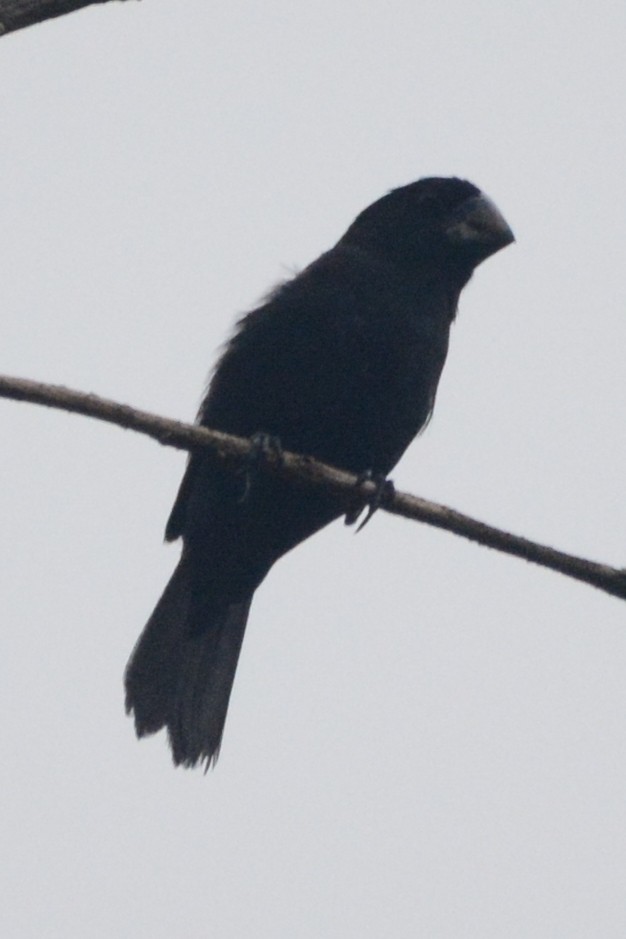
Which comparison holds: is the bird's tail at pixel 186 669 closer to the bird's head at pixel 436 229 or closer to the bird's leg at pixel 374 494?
the bird's leg at pixel 374 494

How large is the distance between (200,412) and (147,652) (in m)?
0.83

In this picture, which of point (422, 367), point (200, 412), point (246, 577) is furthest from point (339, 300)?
point (246, 577)

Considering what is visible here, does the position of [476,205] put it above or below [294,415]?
above

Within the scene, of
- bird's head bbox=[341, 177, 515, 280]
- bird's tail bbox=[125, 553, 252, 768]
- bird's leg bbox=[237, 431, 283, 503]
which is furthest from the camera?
bird's head bbox=[341, 177, 515, 280]

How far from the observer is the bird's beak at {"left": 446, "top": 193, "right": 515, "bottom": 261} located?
476 centimetres

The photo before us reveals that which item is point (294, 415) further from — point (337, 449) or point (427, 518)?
point (427, 518)

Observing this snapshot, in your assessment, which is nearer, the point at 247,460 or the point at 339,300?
the point at 247,460

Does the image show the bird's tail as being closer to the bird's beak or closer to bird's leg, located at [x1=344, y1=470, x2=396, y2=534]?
bird's leg, located at [x1=344, y1=470, x2=396, y2=534]

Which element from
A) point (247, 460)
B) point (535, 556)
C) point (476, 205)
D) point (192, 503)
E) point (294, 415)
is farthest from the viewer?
point (476, 205)

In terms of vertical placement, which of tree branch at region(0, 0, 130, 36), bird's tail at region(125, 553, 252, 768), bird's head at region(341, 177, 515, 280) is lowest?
bird's tail at region(125, 553, 252, 768)

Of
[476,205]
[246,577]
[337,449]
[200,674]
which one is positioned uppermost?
[476,205]

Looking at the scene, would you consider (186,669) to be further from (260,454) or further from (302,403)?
(260,454)

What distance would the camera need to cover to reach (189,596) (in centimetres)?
474

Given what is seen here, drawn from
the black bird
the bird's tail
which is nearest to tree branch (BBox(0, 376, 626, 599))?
the black bird
